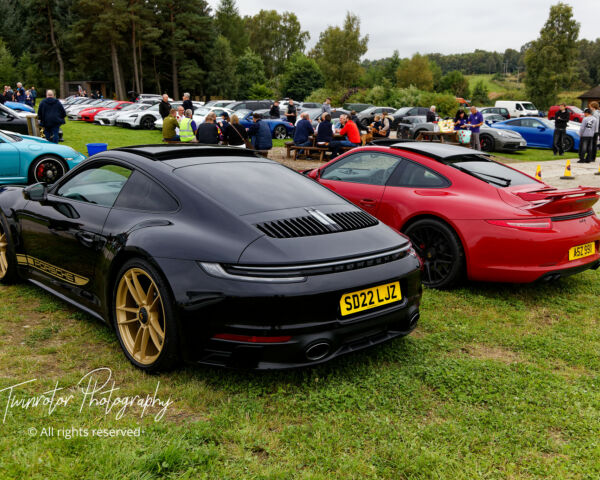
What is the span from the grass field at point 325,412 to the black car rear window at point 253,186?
3.60 feet

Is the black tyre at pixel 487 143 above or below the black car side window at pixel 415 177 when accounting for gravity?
below

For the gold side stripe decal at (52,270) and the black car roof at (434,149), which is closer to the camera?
the gold side stripe decal at (52,270)

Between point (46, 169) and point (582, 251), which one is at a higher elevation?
point (46, 169)

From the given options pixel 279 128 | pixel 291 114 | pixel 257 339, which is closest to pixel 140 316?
pixel 257 339

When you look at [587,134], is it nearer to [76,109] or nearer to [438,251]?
[438,251]

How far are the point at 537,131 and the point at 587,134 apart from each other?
16.6 ft

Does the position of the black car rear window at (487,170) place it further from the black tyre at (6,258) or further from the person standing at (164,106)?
the person standing at (164,106)

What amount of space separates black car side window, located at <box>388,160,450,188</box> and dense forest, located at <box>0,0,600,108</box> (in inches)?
1731

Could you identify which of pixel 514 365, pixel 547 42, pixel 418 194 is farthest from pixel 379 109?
pixel 547 42

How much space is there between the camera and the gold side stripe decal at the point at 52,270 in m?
3.87

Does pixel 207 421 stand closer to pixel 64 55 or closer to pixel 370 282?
pixel 370 282

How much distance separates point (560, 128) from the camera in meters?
19.5

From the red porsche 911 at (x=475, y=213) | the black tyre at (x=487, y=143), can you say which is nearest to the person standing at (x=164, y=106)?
the black tyre at (x=487, y=143)

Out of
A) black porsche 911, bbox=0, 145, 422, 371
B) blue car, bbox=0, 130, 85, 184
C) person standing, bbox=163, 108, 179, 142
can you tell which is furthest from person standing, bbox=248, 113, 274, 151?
black porsche 911, bbox=0, 145, 422, 371
